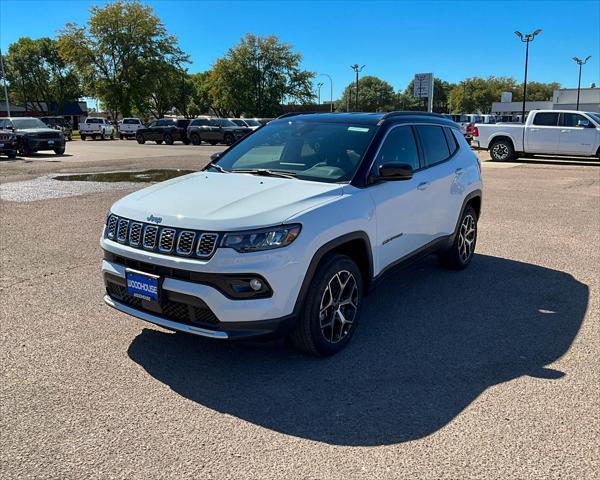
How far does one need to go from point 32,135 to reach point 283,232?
81.1 feet

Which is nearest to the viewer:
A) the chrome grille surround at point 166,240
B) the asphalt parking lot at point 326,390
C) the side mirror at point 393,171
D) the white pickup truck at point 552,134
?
the asphalt parking lot at point 326,390

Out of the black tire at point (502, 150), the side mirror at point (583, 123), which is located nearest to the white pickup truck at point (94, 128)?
A: the black tire at point (502, 150)

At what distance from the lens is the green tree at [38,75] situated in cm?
9862

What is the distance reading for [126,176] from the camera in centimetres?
1622

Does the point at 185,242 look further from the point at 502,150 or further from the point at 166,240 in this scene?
the point at 502,150

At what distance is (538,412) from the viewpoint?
3.24 metres

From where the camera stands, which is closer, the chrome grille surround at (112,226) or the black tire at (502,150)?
the chrome grille surround at (112,226)

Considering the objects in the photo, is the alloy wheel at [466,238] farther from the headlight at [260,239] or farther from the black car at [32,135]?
the black car at [32,135]

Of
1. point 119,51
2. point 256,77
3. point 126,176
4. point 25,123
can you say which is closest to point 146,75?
point 119,51

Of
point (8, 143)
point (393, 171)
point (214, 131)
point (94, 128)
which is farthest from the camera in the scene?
point (94, 128)

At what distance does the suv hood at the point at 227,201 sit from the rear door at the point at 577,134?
18.9 m

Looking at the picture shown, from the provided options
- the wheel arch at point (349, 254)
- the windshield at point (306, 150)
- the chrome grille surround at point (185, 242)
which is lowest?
the wheel arch at point (349, 254)

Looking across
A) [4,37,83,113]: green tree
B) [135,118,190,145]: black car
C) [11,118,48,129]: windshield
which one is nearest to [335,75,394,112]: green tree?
[4,37,83,113]: green tree

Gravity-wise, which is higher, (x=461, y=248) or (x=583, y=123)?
(x=583, y=123)
